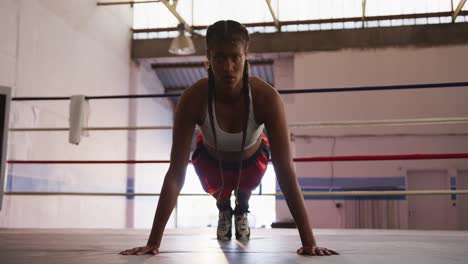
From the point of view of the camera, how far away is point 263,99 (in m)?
1.55

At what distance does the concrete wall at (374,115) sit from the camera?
7.75m

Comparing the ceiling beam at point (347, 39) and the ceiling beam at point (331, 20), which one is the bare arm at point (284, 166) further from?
the ceiling beam at point (331, 20)

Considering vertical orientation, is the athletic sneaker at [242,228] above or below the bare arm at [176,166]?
below

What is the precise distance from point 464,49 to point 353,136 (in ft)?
7.24

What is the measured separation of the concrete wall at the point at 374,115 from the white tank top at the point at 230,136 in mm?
6310

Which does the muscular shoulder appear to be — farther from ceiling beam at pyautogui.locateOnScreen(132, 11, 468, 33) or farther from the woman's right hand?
ceiling beam at pyautogui.locateOnScreen(132, 11, 468, 33)

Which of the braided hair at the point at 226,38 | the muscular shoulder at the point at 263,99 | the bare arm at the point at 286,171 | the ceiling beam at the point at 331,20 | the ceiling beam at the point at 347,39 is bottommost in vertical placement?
the bare arm at the point at 286,171

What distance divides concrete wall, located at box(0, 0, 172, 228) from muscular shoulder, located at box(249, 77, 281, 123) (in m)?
3.67

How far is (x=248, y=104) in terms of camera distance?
1.55 m

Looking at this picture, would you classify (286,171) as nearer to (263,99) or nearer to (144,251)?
(263,99)

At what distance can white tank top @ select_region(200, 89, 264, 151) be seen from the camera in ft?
5.29

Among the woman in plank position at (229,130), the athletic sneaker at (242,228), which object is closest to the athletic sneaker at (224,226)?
the athletic sneaker at (242,228)

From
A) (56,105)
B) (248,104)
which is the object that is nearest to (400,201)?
(56,105)

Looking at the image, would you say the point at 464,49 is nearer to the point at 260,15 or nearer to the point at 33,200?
the point at 260,15
